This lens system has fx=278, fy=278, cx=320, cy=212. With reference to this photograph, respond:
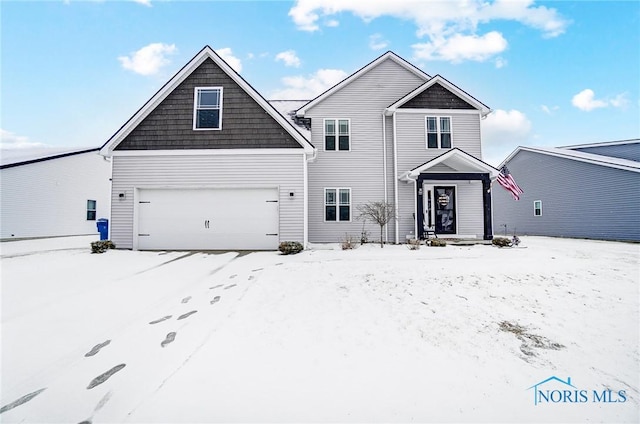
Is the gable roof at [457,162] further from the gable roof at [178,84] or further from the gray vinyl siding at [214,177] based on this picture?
the gray vinyl siding at [214,177]

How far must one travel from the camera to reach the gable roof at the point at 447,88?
42.7ft

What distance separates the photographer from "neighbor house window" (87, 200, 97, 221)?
720 inches

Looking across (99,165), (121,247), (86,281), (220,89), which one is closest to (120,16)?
(220,89)

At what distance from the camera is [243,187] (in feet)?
34.3

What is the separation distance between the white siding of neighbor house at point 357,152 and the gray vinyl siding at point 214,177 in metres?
2.76

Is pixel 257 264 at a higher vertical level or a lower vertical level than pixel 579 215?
lower

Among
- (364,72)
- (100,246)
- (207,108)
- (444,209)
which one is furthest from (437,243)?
(100,246)

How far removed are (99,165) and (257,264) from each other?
1810cm

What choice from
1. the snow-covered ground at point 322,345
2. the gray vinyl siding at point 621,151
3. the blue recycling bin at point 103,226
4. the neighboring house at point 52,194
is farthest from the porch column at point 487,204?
the neighboring house at point 52,194

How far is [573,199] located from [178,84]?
21.3m

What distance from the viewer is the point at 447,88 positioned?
13.2 m

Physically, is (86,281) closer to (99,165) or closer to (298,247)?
(298,247)

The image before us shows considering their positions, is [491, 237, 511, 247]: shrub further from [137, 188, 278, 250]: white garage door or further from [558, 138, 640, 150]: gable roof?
[558, 138, 640, 150]: gable roof

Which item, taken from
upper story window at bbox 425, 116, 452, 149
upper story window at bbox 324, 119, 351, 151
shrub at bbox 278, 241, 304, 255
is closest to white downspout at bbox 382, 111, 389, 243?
upper story window at bbox 324, 119, 351, 151
